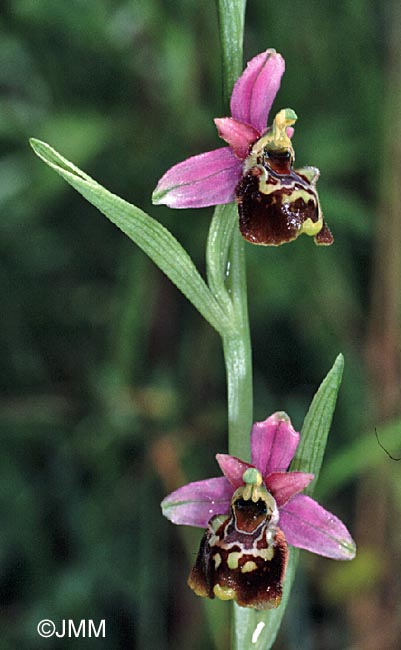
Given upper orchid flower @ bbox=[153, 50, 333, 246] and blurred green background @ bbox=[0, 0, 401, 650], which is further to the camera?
blurred green background @ bbox=[0, 0, 401, 650]

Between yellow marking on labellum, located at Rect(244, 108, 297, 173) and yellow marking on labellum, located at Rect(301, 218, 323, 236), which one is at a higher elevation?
yellow marking on labellum, located at Rect(244, 108, 297, 173)

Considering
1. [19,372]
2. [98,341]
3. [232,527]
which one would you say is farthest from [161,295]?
[232,527]

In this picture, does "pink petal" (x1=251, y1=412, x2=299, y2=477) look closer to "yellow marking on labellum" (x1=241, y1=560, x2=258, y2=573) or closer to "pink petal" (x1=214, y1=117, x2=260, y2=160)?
"yellow marking on labellum" (x1=241, y1=560, x2=258, y2=573)

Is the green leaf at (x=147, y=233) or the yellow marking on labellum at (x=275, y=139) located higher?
the yellow marking on labellum at (x=275, y=139)

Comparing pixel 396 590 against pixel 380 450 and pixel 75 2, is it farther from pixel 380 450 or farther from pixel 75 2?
pixel 75 2

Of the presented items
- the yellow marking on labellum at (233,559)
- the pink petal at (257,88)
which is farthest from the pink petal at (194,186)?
the yellow marking on labellum at (233,559)

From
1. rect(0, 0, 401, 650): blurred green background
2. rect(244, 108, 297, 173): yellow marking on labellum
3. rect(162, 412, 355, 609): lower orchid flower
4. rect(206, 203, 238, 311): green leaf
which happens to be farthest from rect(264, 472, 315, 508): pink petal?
rect(0, 0, 401, 650): blurred green background

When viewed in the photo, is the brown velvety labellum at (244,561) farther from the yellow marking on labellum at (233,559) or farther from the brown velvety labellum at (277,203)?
the brown velvety labellum at (277,203)

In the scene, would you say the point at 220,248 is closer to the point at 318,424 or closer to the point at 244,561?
the point at 318,424

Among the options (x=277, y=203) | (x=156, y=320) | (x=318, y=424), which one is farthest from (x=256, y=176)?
(x=156, y=320)
